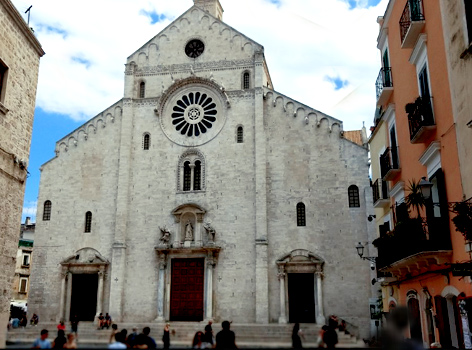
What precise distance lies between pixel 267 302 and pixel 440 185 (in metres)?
14.8

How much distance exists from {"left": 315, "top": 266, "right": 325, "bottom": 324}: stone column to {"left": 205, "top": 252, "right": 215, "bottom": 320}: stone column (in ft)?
17.3

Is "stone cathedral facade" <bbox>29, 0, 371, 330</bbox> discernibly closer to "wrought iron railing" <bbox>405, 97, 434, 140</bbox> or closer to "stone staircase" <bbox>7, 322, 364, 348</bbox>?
"stone staircase" <bbox>7, 322, 364, 348</bbox>

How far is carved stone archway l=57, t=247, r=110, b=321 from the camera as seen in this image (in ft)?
88.1

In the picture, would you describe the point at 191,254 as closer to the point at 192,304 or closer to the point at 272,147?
the point at 192,304

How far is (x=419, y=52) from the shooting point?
44.4 ft

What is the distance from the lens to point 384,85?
685 inches

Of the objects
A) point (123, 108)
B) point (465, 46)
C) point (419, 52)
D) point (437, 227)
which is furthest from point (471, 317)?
point (123, 108)

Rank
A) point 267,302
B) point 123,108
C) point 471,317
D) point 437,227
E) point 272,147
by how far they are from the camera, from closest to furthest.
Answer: point 471,317 → point 437,227 → point 267,302 → point 272,147 → point 123,108

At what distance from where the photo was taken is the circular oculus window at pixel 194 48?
29891 millimetres

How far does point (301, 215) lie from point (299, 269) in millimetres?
2794

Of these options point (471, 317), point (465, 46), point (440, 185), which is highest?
point (465, 46)

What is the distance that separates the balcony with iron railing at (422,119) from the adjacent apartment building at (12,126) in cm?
1162

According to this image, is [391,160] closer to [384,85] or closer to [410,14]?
[384,85]

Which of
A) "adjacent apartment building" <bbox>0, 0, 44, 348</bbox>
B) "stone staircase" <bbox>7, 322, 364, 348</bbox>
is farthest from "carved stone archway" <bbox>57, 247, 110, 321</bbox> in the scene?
"adjacent apartment building" <bbox>0, 0, 44, 348</bbox>
